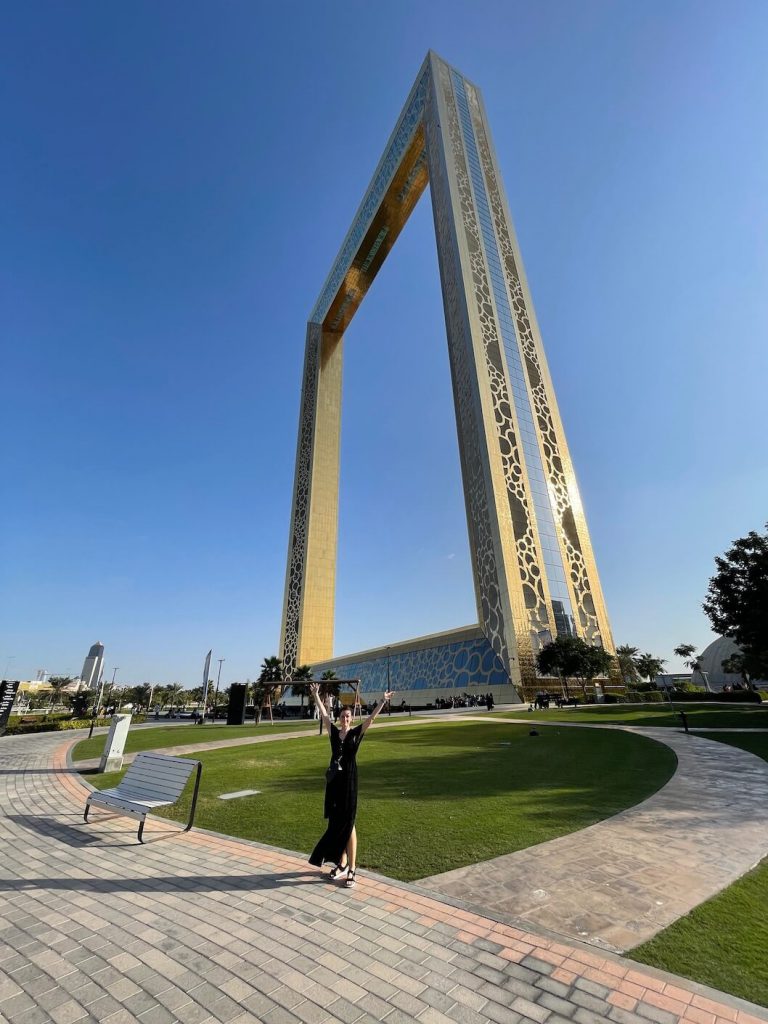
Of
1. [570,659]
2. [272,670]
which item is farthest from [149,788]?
[272,670]

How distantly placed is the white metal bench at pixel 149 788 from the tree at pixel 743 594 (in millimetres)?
27013

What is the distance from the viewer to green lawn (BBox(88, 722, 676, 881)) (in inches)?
233

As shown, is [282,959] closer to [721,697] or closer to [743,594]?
[743,594]

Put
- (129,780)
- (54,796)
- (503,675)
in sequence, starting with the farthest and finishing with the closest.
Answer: (503,675)
(54,796)
(129,780)

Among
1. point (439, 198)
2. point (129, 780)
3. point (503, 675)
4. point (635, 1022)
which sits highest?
point (439, 198)

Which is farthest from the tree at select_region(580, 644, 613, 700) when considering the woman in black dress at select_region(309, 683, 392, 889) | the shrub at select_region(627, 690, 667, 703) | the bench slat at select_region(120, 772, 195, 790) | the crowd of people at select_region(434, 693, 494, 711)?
the woman in black dress at select_region(309, 683, 392, 889)

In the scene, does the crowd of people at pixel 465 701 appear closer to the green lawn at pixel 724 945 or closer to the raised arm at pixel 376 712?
the raised arm at pixel 376 712

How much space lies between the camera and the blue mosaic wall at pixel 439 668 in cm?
4038

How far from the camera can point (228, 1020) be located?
2850mm

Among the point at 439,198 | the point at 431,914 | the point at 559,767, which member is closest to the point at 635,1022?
the point at 431,914

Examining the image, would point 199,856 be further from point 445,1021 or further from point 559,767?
point 559,767

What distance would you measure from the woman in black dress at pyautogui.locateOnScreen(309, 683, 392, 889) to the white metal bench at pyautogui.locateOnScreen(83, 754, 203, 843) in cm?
268

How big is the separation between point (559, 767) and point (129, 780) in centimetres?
887

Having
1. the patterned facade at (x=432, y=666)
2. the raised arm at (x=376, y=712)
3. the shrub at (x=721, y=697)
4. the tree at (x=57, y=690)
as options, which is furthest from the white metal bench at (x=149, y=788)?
the tree at (x=57, y=690)
